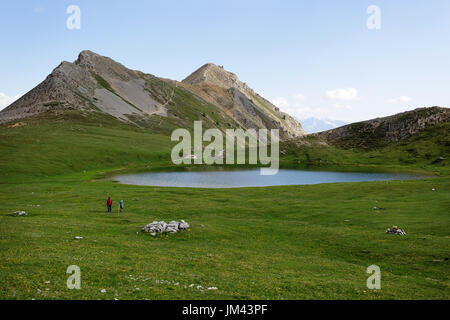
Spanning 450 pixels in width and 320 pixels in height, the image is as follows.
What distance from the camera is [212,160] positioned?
175 meters

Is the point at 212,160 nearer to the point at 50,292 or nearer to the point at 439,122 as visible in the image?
the point at 439,122

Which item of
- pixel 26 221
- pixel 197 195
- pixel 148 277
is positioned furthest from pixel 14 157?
pixel 148 277

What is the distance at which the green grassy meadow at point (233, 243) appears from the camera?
2298cm

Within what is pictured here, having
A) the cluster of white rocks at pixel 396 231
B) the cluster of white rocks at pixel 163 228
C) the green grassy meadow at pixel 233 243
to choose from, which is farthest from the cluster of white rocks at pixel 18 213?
the cluster of white rocks at pixel 396 231

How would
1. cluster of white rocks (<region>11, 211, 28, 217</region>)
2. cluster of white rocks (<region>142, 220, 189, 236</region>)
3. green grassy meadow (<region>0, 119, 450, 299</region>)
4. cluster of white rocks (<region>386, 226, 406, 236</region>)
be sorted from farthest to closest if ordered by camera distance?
cluster of white rocks (<region>11, 211, 28, 217</region>), cluster of white rocks (<region>142, 220, 189, 236</region>), cluster of white rocks (<region>386, 226, 406, 236</region>), green grassy meadow (<region>0, 119, 450, 299</region>)

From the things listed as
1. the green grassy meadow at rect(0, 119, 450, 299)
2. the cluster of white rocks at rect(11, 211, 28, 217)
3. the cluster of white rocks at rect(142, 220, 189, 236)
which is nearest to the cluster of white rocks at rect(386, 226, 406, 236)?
the green grassy meadow at rect(0, 119, 450, 299)

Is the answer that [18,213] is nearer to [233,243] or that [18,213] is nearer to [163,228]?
[163,228]

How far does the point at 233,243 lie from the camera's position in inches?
1496

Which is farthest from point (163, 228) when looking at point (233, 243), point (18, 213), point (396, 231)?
point (396, 231)

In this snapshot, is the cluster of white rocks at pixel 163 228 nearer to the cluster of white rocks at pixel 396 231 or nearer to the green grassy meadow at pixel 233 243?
the green grassy meadow at pixel 233 243

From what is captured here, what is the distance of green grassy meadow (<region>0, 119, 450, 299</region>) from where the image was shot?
22984 millimetres

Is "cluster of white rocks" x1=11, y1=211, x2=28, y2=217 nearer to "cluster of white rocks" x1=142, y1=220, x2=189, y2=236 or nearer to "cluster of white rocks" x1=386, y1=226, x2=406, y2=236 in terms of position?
"cluster of white rocks" x1=142, y1=220, x2=189, y2=236

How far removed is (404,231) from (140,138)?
17021cm

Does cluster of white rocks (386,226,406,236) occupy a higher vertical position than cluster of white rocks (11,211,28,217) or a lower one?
lower
